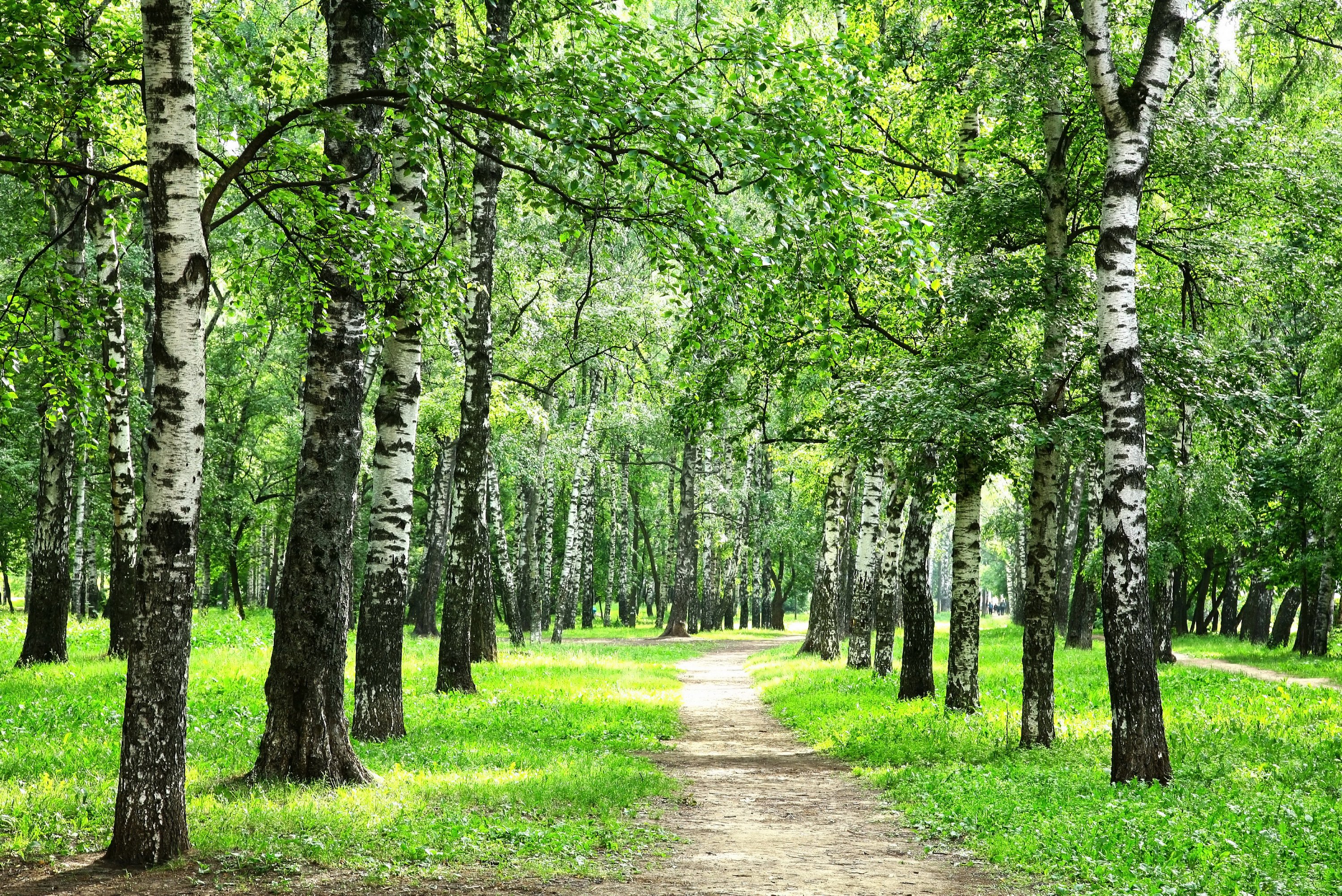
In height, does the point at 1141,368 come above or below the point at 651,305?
below

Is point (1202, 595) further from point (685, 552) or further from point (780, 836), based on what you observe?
point (780, 836)

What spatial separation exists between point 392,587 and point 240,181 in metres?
4.86

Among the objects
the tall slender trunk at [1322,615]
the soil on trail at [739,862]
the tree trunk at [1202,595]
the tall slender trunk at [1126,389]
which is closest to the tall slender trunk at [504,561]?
the soil on trail at [739,862]

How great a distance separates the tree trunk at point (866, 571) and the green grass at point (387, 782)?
700 centimetres

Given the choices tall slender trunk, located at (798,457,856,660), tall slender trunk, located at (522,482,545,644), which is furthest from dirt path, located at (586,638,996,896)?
tall slender trunk, located at (522,482,545,644)

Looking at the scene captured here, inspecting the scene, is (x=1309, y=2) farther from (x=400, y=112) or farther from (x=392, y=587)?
(x=392, y=587)

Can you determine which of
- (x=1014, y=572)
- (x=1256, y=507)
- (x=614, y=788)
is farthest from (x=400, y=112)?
(x=1014, y=572)

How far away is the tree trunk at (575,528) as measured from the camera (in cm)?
3003

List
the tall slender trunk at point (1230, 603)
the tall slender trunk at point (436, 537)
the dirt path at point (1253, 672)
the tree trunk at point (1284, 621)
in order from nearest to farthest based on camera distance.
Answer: the dirt path at point (1253, 672) → the tall slender trunk at point (436, 537) → the tree trunk at point (1284, 621) → the tall slender trunk at point (1230, 603)

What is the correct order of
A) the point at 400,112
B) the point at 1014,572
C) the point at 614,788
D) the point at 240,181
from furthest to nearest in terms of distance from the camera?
1. the point at 1014,572
2. the point at 614,788
3. the point at 240,181
4. the point at 400,112

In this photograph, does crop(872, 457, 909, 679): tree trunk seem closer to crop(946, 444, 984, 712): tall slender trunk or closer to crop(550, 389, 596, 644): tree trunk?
crop(946, 444, 984, 712): tall slender trunk

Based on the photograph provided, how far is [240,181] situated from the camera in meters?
8.16

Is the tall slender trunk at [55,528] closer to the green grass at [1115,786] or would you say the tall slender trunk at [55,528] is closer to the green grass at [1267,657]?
the green grass at [1115,786]

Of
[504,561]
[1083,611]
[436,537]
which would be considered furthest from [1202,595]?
[436,537]
